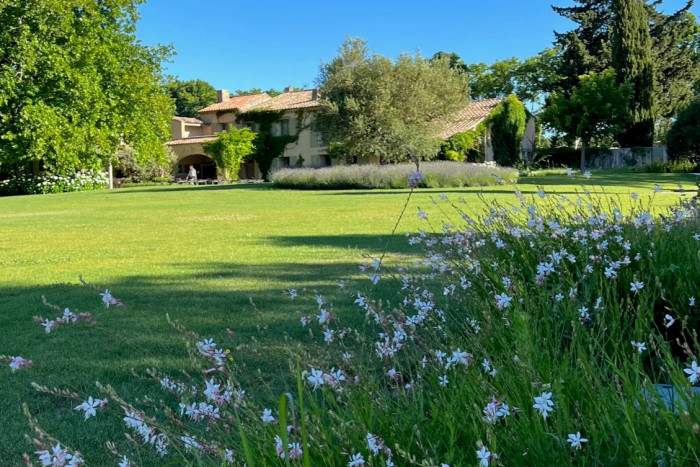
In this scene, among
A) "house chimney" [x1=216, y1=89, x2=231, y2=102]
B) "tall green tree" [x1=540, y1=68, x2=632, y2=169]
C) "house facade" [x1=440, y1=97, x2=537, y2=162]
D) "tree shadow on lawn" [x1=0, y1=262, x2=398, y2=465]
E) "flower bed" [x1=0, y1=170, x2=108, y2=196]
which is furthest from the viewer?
"house chimney" [x1=216, y1=89, x2=231, y2=102]

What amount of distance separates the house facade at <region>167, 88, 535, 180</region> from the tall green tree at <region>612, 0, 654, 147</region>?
329 inches

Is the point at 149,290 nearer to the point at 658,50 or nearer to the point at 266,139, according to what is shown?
the point at 266,139

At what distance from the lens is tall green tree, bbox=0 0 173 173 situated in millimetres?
29547

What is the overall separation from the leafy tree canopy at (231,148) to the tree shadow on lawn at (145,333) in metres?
41.3

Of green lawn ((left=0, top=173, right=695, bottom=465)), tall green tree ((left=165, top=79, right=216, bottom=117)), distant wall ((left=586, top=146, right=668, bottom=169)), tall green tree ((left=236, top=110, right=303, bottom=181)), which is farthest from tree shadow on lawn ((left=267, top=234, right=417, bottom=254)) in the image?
tall green tree ((left=165, top=79, right=216, bottom=117))

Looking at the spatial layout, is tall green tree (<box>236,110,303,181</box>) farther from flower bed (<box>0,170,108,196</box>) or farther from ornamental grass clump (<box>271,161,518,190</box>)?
ornamental grass clump (<box>271,161,518,190</box>)

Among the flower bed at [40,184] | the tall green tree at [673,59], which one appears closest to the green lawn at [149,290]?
the flower bed at [40,184]

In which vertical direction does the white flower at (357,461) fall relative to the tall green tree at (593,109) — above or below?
below

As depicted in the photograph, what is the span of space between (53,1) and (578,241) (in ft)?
111

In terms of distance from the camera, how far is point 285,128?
50281mm

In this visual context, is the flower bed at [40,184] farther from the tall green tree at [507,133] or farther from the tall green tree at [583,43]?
the tall green tree at [583,43]

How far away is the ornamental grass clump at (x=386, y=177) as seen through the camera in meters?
25.0

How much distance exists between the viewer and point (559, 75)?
5150 cm

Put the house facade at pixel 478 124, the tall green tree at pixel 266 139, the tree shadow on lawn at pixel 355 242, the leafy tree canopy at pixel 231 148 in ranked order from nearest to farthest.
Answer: the tree shadow on lawn at pixel 355 242 → the house facade at pixel 478 124 → the leafy tree canopy at pixel 231 148 → the tall green tree at pixel 266 139
